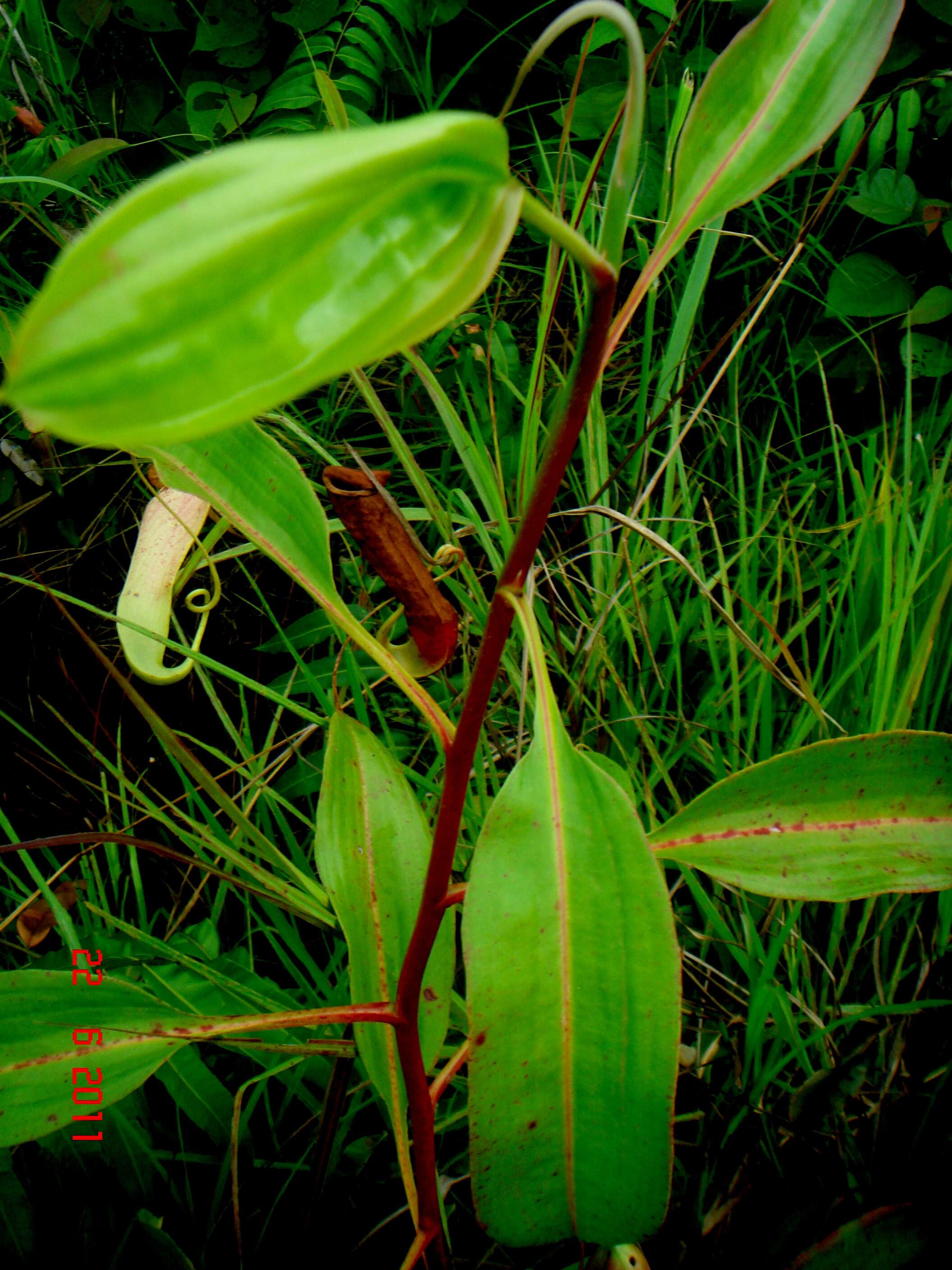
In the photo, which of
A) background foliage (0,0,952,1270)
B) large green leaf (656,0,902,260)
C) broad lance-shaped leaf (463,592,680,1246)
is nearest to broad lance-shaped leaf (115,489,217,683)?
background foliage (0,0,952,1270)

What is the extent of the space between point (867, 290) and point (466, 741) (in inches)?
39.8

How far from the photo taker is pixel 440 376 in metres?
1.04

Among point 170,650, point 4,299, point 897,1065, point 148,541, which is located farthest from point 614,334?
point 4,299

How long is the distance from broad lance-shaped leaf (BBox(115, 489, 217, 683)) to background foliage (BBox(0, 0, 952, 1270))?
0.27ft

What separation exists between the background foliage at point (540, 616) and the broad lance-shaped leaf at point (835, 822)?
0.16 metres

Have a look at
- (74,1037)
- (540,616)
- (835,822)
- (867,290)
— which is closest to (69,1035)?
(74,1037)

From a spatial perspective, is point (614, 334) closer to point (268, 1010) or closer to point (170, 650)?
point (268, 1010)

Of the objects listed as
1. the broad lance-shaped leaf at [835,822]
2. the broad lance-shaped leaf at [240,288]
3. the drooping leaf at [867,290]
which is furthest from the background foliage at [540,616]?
the broad lance-shaped leaf at [240,288]

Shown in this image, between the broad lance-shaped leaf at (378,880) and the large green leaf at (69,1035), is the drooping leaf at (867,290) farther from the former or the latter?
the large green leaf at (69,1035)

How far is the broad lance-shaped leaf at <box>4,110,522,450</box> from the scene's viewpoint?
0.15 m

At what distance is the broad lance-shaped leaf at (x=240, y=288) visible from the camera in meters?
0.15

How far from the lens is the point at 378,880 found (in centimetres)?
52

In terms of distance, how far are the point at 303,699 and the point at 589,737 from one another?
1.27 feet
